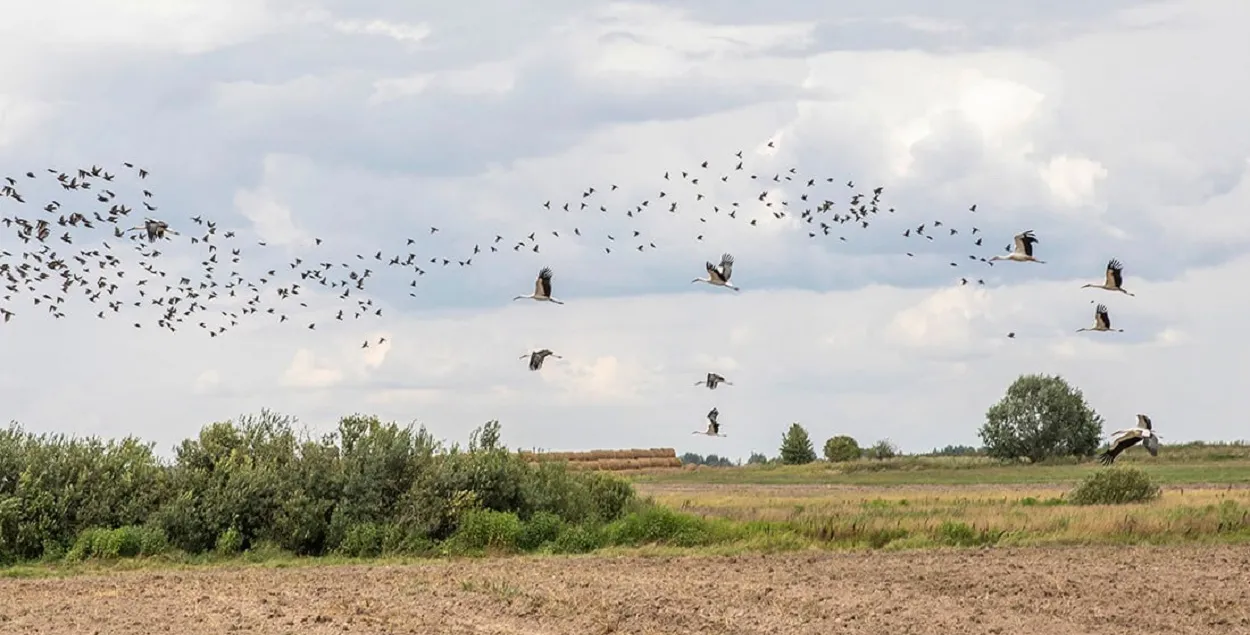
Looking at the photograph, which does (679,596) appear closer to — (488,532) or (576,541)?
(576,541)

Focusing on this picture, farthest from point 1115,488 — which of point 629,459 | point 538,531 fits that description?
point 629,459

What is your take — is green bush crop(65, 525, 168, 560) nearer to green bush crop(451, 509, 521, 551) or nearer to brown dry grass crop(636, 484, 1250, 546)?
green bush crop(451, 509, 521, 551)

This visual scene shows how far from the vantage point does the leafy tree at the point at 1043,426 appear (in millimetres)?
104250

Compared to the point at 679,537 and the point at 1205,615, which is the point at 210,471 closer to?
the point at 679,537

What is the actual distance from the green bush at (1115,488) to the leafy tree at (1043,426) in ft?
189

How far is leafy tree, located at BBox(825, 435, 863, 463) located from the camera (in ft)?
330

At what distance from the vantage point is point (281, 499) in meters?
36.3

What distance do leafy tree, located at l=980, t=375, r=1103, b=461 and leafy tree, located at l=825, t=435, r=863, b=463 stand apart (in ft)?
30.3

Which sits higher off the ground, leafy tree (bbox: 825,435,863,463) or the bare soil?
leafy tree (bbox: 825,435,863,463)

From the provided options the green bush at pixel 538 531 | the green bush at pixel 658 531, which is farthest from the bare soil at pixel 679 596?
the green bush at pixel 658 531

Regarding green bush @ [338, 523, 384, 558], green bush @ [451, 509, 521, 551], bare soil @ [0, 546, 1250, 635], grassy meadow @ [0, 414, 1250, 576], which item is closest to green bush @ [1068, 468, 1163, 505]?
grassy meadow @ [0, 414, 1250, 576]

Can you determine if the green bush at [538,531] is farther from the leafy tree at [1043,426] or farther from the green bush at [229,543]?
the leafy tree at [1043,426]

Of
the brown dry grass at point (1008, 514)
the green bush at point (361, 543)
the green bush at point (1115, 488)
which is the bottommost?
the green bush at point (361, 543)

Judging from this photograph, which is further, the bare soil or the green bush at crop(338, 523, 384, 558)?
the green bush at crop(338, 523, 384, 558)
